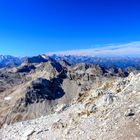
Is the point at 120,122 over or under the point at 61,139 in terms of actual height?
over

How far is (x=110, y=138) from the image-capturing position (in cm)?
2538

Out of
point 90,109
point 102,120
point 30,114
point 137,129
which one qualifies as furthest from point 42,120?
point 30,114

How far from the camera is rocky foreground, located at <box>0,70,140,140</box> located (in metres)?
26.3

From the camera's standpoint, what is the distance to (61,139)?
29781mm

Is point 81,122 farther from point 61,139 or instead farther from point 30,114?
point 30,114

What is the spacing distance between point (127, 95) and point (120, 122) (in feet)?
20.9

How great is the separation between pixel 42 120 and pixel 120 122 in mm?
14411

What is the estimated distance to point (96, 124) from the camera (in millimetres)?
29594

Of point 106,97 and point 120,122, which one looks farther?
point 106,97

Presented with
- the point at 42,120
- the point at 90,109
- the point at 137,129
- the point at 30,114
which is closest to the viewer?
the point at 137,129

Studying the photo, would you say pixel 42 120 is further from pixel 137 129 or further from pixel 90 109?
pixel 137 129

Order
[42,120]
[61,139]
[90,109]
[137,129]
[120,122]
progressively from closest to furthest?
[137,129], [120,122], [61,139], [90,109], [42,120]

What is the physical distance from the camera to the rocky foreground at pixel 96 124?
1035 inches

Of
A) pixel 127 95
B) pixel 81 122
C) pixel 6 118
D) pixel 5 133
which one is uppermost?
pixel 127 95
